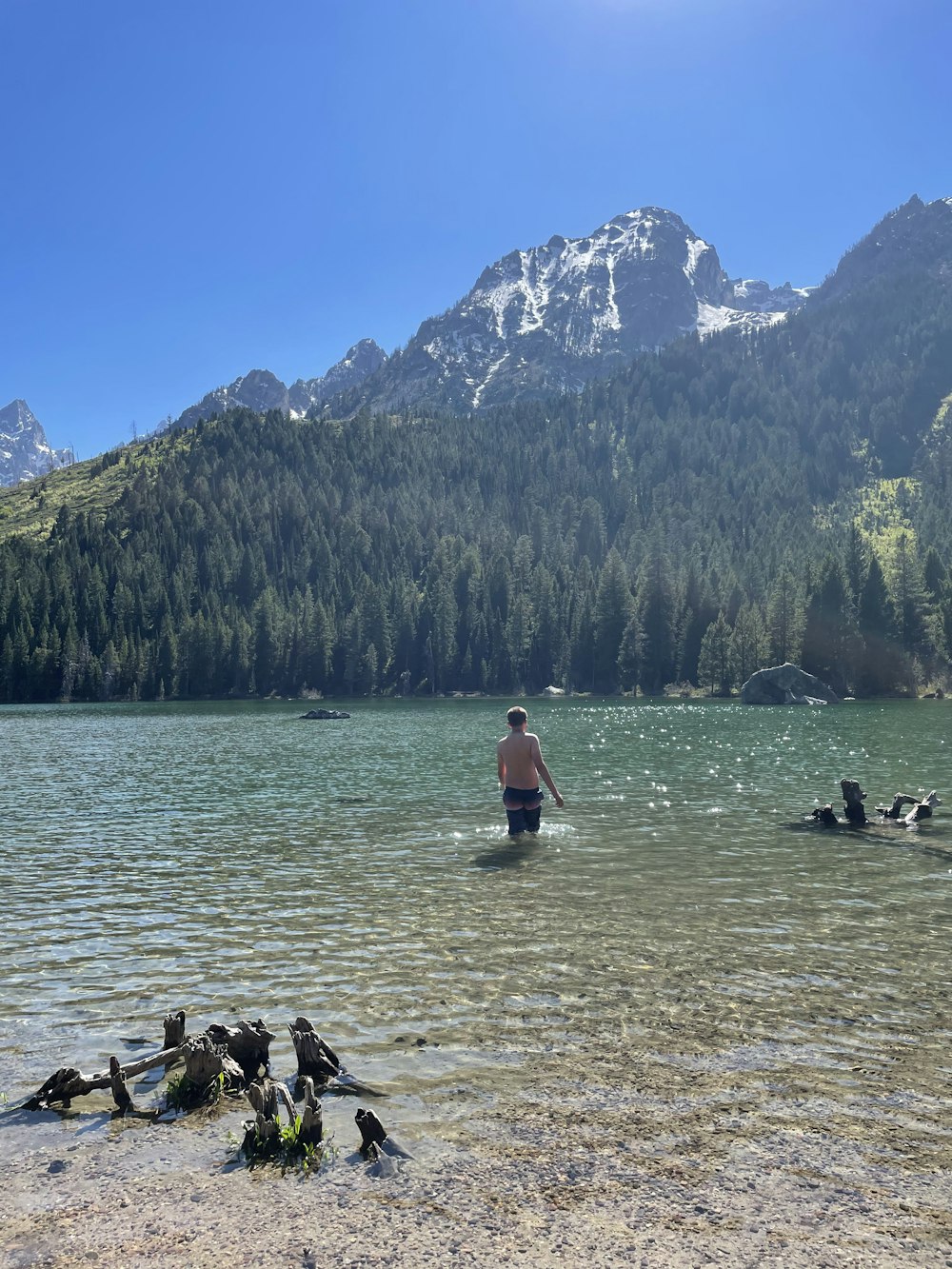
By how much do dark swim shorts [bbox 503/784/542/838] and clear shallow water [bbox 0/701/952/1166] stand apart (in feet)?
2.48

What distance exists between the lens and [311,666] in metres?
199

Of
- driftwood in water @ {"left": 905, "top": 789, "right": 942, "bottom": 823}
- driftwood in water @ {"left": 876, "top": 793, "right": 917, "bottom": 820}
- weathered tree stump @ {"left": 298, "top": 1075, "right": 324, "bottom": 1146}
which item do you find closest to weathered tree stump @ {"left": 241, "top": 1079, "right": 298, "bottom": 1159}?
weathered tree stump @ {"left": 298, "top": 1075, "right": 324, "bottom": 1146}

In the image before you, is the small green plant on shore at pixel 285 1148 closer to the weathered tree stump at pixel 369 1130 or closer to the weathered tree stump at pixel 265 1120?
the weathered tree stump at pixel 265 1120

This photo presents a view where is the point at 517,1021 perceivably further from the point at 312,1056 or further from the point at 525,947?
the point at 525,947

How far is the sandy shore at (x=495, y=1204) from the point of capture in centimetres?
692

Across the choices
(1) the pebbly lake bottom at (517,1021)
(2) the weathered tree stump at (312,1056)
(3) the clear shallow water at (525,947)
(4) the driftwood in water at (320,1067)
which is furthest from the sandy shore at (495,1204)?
(2) the weathered tree stump at (312,1056)

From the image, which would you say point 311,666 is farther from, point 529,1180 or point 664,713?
point 529,1180

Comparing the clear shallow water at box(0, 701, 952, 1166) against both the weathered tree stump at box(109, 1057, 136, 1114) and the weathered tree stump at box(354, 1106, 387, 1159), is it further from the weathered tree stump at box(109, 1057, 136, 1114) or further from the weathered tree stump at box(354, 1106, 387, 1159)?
the weathered tree stump at box(109, 1057, 136, 1114)

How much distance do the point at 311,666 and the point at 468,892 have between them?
183m

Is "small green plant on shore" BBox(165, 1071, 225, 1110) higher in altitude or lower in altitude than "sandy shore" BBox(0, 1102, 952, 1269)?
lower

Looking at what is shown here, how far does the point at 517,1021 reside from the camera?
12.1 metres

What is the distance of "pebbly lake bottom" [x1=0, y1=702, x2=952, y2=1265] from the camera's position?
7.39 metres

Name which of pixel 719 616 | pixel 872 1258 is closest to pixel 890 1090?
pixel 872 1258

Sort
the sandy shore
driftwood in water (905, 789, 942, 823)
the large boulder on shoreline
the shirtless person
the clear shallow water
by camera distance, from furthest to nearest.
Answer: the large boulder on shoreline < driftwood in water (905, 789, 942, 823) < the shirtless person < the clear shallow water < the sandy shore
